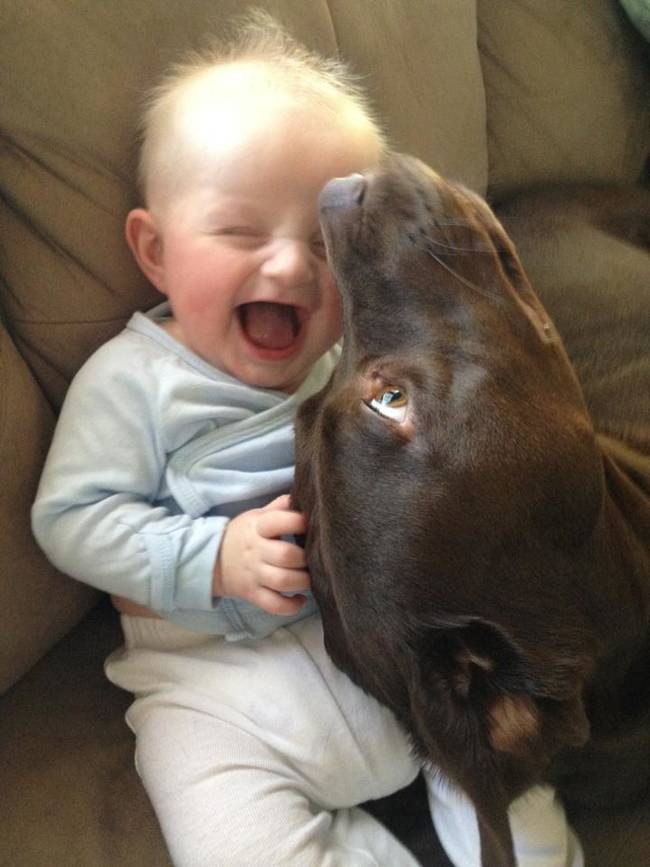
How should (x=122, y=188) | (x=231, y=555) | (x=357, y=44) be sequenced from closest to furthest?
(x=231, y=555), (x=122, y=188), (x=357, y=44)

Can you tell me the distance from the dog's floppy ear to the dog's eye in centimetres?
24

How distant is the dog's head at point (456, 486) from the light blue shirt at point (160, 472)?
24 centimetres

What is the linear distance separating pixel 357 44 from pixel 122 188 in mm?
582

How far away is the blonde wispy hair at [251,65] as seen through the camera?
122 centimetres

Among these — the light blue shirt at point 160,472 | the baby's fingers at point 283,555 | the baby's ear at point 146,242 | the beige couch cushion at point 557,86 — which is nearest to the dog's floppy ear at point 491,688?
the baby's fingers at point 283,555

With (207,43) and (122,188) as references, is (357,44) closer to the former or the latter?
(207,43)

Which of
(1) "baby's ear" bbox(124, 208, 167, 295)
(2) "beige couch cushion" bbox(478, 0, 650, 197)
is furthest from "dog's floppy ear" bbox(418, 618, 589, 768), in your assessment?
(2) "beige couch cushion" bbox(478, 0, 650, 197)

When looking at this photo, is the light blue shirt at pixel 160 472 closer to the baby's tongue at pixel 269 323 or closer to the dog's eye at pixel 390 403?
the baby's tongue at pixel 269 323

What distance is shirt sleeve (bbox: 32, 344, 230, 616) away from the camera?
1137mm

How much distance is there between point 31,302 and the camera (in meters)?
1.22

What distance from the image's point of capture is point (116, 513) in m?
1.15

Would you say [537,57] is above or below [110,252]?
above

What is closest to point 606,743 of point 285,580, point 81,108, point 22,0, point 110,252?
point 285,580

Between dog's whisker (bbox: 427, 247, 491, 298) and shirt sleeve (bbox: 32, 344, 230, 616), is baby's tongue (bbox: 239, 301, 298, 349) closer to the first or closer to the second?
shirt sleeve (bbox: 32, 344, 230, 616)
